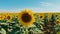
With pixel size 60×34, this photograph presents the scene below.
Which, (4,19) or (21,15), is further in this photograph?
(4,19)

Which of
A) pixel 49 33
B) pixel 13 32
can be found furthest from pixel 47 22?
pixel 13 32

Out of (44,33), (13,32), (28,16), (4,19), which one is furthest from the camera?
(44,33)

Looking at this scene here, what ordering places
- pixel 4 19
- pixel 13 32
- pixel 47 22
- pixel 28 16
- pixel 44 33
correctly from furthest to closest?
pixel 47 22 < pixel 44 33 < pixel 4 19 < pixel 13 32 < pixel 28 16

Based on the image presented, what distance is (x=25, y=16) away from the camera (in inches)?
150

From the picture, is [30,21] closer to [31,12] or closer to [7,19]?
[31,12]

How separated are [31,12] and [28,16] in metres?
0.10

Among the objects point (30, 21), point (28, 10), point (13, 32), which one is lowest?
point (13, 32)

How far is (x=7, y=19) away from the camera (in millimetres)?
7117

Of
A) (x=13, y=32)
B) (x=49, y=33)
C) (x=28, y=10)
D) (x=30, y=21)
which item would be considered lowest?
(x=49, y=33)

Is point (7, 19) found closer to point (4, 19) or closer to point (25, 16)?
point (4, 19)

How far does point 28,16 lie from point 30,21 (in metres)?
0.12

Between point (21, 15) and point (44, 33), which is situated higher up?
point (21, 15)

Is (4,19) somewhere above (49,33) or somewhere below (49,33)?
above

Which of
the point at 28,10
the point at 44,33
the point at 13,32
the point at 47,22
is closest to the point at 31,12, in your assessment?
the point at 28,10
